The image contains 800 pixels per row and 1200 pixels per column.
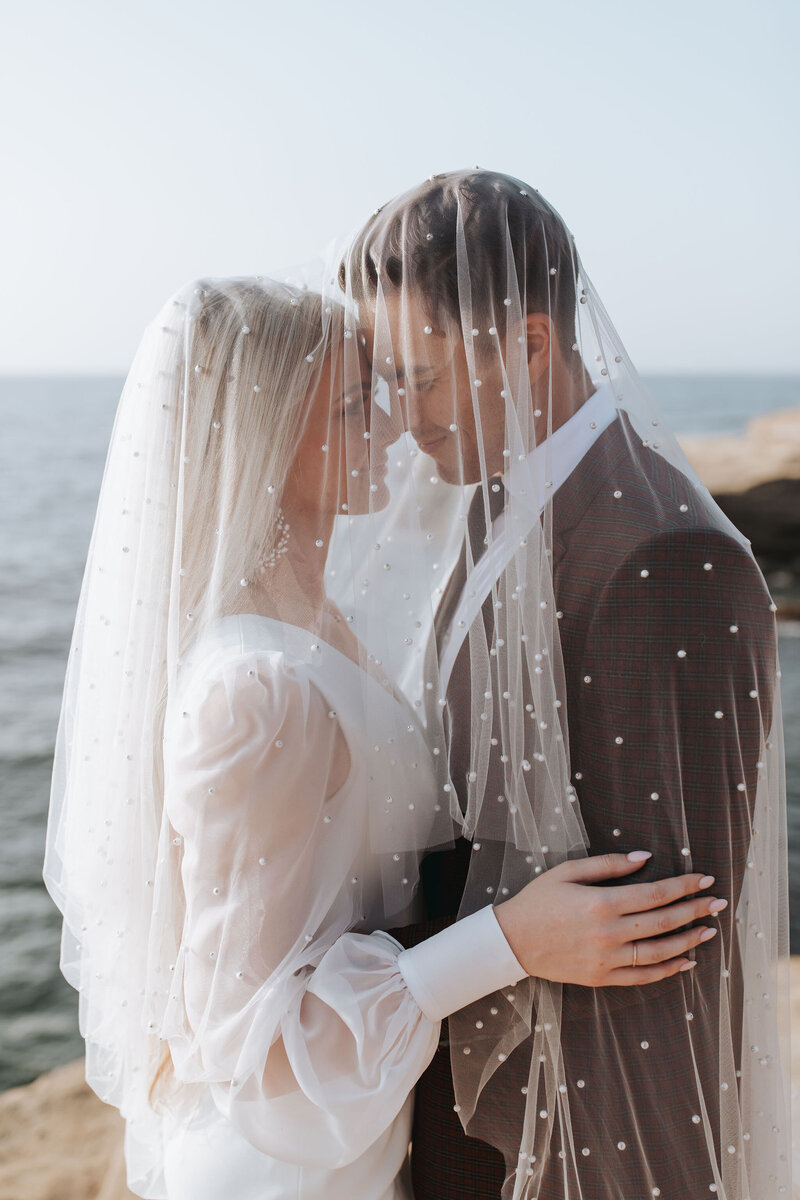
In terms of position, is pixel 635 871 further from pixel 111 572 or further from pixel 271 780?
pixel 111 572

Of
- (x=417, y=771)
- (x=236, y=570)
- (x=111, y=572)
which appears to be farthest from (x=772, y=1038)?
(x=111, y=572)

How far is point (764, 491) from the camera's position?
12.6 metres

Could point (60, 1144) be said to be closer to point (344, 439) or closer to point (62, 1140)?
point (62, 1140)

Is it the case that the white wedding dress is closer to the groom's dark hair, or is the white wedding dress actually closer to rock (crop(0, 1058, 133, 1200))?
the groom's dark hair

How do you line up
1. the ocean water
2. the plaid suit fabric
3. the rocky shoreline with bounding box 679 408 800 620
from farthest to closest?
the rocky shoreline with bounding box 679 408 800 620 → the ocean water → the plaid suit fabric

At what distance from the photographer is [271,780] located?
1.41 meters

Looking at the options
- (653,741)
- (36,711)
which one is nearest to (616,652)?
(653,741)

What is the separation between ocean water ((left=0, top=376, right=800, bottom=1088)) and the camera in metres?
5.21

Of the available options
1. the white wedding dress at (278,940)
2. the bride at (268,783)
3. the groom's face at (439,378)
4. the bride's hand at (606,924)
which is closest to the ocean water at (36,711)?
the bride at (268,783)

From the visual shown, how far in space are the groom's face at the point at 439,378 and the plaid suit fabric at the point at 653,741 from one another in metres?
0.16

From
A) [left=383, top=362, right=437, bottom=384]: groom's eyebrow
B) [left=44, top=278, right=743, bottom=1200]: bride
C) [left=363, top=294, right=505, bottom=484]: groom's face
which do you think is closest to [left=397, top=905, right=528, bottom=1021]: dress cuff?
[left=44, top=278, right=743, bottom=1200]: bride

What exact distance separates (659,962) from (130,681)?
0.94m

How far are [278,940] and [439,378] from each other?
892 millimetres

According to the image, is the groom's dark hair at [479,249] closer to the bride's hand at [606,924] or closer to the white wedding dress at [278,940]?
the white wedding dress at [278,940]
